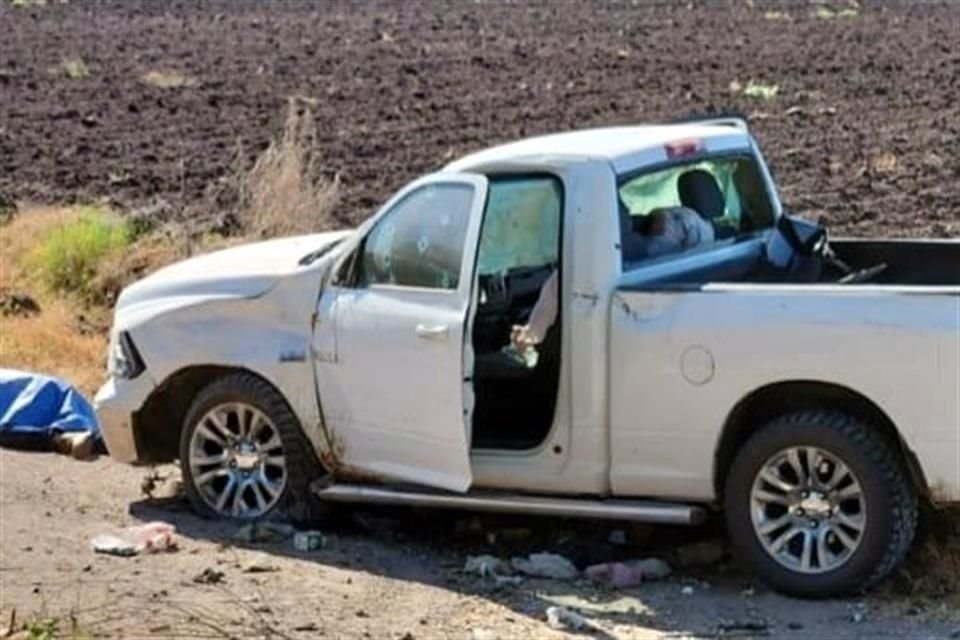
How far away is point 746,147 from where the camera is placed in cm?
1066

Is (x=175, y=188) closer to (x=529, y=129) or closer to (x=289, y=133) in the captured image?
(x=289, y=133)

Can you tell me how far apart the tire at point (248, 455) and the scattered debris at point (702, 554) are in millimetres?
1827

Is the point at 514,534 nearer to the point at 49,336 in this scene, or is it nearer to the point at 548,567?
the point at 548,567

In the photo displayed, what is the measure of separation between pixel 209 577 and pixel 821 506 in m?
2.63

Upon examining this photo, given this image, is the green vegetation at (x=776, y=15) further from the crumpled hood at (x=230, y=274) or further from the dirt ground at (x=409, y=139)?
the crumpled hood at (x=230, y=274)

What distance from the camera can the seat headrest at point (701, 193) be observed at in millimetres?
10273

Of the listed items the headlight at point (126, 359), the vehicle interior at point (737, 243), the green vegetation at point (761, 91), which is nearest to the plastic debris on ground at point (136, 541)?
the headlight at point (126, 359)

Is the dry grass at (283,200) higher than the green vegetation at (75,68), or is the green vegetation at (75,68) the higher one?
the green vegetation at (75,68)

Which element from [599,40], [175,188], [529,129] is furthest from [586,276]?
[599,40]

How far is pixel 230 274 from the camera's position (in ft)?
35.4

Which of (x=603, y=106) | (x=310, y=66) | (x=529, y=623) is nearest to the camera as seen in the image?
(x=529, y=623)

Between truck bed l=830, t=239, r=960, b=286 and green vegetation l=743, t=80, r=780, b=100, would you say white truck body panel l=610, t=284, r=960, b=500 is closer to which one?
truck bed l=830, t=239, r=960, b=286

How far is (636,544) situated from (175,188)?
14.4 metres

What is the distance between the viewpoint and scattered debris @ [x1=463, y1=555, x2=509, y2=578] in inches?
375
